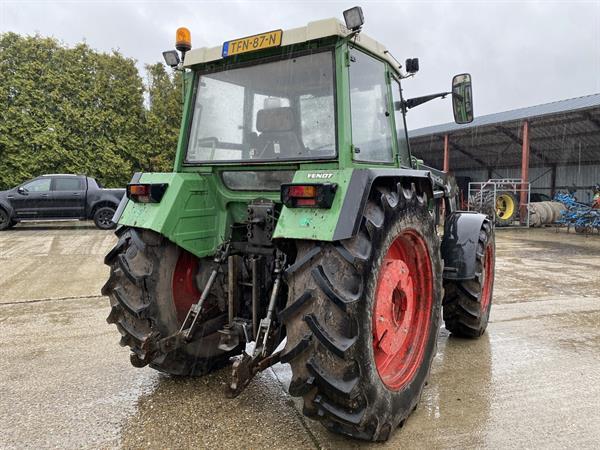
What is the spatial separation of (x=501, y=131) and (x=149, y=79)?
16.1 metres

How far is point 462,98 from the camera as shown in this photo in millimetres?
3492

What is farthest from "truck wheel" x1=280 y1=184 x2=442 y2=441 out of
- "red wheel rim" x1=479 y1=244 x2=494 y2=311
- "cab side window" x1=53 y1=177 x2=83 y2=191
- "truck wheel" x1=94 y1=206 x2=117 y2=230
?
"cab side window" x1=53 y1=177 x2=83 y2=191

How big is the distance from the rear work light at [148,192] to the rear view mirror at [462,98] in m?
2.31

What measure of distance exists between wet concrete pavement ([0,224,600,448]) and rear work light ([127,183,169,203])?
1.31 metres

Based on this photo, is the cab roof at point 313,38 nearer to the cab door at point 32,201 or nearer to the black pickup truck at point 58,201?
the black pickup truck at point 58,201

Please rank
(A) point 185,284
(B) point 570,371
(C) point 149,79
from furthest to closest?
1. (C) point 149,79
2. (B) point 570,371
3. (A) point 185,284

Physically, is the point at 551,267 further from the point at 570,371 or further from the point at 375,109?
the point at 375,109

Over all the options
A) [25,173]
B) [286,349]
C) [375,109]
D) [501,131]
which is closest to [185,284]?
[286,349]

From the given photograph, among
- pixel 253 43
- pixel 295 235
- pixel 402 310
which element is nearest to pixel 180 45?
pixel 253 43

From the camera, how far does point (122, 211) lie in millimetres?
3109

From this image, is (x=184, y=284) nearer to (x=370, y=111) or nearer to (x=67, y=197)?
(x=370, y=111)

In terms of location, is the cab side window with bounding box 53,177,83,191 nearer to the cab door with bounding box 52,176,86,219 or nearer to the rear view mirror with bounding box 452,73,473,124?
the cab door with bounding box 52,176,86,219

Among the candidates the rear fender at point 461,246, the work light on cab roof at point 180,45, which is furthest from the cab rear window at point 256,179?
the rear fender at point 461,246

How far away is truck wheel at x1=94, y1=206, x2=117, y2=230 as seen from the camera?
1353 centimetres
